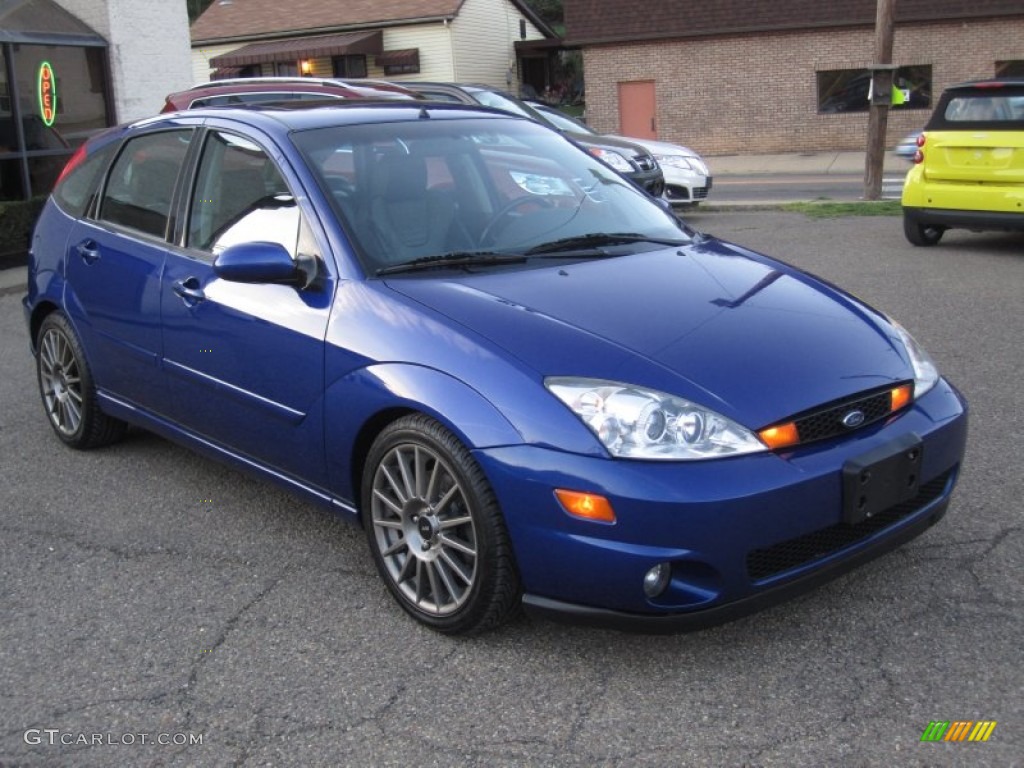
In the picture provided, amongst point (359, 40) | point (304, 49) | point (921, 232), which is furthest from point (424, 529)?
point (304, 49)

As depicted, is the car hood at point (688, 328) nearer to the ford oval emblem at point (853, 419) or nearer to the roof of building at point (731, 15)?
the ford oval emblem at point (853, 419)

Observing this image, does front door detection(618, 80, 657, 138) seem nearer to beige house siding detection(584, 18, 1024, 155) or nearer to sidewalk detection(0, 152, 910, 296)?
beige house siding detection(584, 18, 1024, 155)

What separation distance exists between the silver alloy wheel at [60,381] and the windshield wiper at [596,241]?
8.27 ft

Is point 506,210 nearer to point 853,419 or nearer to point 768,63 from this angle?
point 853,419

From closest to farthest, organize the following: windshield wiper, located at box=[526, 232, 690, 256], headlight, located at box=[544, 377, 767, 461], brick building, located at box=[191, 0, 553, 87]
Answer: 1. headlight, located at box=[544, 377, 767, 461]
2. windshield wiper, located at box=[526, 232, 690, 256]
3. brick building, located at box=[191, 0, 553, 87]

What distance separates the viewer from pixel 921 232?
11.2m

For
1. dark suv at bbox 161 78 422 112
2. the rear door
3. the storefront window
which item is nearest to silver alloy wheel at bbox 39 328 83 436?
the rear door

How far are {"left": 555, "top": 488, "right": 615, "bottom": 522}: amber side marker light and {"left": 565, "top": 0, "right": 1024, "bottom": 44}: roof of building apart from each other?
27261 mm

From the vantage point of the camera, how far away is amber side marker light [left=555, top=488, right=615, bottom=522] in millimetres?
3191

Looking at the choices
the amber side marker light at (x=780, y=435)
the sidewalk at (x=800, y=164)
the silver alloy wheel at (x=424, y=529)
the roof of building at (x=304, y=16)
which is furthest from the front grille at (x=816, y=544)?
the roof of building at (x=304, y=16)

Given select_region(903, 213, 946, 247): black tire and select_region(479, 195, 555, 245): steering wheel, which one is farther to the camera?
select_region(903, 213, 946, 247): black tire

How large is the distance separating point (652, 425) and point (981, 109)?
8.37m

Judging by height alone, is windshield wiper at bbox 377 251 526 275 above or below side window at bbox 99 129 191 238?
below

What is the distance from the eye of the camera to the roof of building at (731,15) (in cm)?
2739
